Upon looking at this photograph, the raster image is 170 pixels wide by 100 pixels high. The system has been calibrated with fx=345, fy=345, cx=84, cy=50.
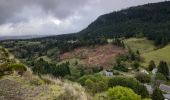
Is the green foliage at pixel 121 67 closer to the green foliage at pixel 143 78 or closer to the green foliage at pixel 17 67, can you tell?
the green foliage at pixel 143 78

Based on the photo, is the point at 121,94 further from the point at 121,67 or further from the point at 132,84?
the point at 121,67

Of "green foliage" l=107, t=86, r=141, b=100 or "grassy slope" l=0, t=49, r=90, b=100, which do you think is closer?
"grassy slope" l=0, t=49, r=90, b=100

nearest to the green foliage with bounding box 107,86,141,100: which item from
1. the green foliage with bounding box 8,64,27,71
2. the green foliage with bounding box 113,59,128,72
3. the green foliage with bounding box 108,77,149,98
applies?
the green foliage with bounding box 108,77,149,98

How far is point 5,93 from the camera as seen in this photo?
16750mm

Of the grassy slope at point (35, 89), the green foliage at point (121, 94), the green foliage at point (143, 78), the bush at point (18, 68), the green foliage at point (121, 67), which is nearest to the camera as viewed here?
the grassy slope at point (35, 89)

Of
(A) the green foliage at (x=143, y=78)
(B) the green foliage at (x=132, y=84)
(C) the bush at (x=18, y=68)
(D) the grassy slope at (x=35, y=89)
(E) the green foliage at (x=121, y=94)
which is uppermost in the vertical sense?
(C) the bush at (x=18, y=68)

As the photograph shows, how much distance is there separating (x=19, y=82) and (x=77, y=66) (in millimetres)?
168296

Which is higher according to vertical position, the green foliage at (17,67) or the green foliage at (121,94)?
the green foliage at (17,67)

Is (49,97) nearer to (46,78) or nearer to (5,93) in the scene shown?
(5,93)

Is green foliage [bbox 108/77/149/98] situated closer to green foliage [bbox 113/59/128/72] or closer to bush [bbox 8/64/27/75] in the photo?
green foliage [bbox 113/59/128/72]

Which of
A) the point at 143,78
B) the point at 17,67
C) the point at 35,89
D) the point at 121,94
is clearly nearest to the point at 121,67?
the point at 143,78

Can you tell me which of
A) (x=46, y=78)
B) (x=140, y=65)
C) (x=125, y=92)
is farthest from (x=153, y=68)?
(x=46, y=78)

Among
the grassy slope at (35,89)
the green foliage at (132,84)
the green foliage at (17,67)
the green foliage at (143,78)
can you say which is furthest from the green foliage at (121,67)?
the grassy slope at (35,89)

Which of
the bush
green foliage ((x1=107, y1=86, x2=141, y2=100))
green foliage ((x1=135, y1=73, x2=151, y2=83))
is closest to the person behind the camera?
the bush
